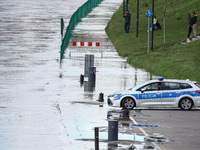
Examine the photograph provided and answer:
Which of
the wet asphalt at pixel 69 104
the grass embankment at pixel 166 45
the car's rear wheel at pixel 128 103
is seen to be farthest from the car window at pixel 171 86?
the grass embankment at pixel 166 45

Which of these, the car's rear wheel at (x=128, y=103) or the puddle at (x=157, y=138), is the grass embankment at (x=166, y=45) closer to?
the car's rear wheel at (x=128, y=103)

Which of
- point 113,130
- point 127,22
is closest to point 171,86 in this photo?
point 113,130

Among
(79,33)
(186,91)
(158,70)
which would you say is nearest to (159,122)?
(186,91)

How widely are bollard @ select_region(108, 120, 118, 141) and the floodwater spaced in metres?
0.52

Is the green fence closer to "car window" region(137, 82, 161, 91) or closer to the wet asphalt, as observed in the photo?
the wet asphalt

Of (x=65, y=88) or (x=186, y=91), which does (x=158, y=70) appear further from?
(x=186, y=91)

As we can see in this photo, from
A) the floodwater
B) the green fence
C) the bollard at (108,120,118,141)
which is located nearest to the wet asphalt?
the floodwater

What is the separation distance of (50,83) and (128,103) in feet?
29.4

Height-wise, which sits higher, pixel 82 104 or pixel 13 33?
pixel 13 33

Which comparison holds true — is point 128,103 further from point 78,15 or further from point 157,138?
point 78,15

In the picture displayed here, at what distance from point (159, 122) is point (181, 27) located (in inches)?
1190

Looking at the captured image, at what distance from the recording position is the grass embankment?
36.1 metres

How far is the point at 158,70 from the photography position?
37.2 meters

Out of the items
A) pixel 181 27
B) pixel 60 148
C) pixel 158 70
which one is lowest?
pixel 60 148
